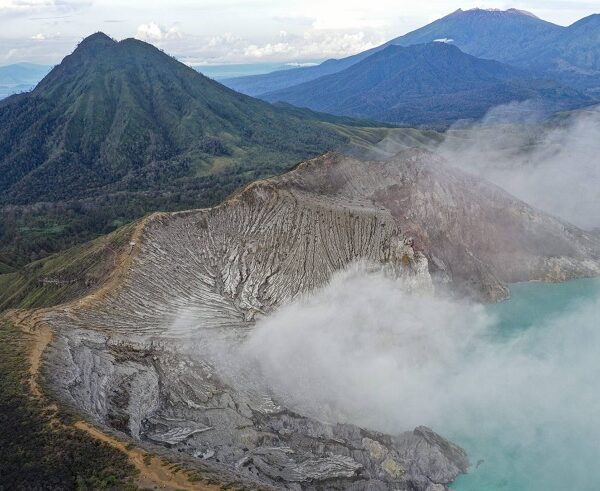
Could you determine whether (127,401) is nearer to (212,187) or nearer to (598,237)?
(598,237)

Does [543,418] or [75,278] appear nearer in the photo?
[543,418]

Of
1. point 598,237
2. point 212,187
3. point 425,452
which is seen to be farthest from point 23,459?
point 212,187

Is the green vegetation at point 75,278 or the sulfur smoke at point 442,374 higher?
the green vegetation at point 75,278

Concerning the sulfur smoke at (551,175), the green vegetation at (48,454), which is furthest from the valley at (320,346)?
the sulfur smoke at (551,175)

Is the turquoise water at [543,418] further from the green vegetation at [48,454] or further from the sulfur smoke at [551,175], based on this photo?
the sulfur smoke at [551,175]

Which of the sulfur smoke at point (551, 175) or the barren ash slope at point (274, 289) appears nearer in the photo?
the barren ash slope at point (274, 289)

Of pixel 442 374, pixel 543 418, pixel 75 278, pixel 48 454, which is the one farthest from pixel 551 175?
pixel 48 454

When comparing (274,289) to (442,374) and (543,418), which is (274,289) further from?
(543,418)
